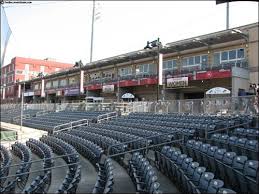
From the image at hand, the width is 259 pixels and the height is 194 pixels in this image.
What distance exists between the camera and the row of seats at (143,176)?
6714mm

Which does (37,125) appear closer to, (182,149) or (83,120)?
(83,120)

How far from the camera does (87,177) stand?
10727mm

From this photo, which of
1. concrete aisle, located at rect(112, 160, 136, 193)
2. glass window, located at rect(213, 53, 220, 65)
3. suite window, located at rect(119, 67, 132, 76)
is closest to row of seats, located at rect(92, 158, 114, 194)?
concrete aisle, located at rect(112, 160, 136, 193)

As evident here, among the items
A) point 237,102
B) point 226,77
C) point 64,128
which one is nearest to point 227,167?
point 237,102

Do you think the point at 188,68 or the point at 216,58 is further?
the point at 188,68

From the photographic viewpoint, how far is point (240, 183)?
675cm

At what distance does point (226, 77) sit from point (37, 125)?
15.5m

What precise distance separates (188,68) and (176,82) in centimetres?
204

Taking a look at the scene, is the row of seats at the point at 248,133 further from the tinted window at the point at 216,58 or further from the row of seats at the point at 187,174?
the tinted window at the point at 216,58

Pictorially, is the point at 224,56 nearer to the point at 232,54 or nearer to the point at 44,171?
the point at 232,54

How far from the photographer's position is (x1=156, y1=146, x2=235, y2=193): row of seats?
6.20 metres

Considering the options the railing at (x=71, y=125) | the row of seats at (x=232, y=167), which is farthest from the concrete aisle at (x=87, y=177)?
the railing at (x=71, y=125)

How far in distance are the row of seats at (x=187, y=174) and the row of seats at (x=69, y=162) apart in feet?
7.90

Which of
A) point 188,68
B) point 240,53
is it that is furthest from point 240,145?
point 188,68
